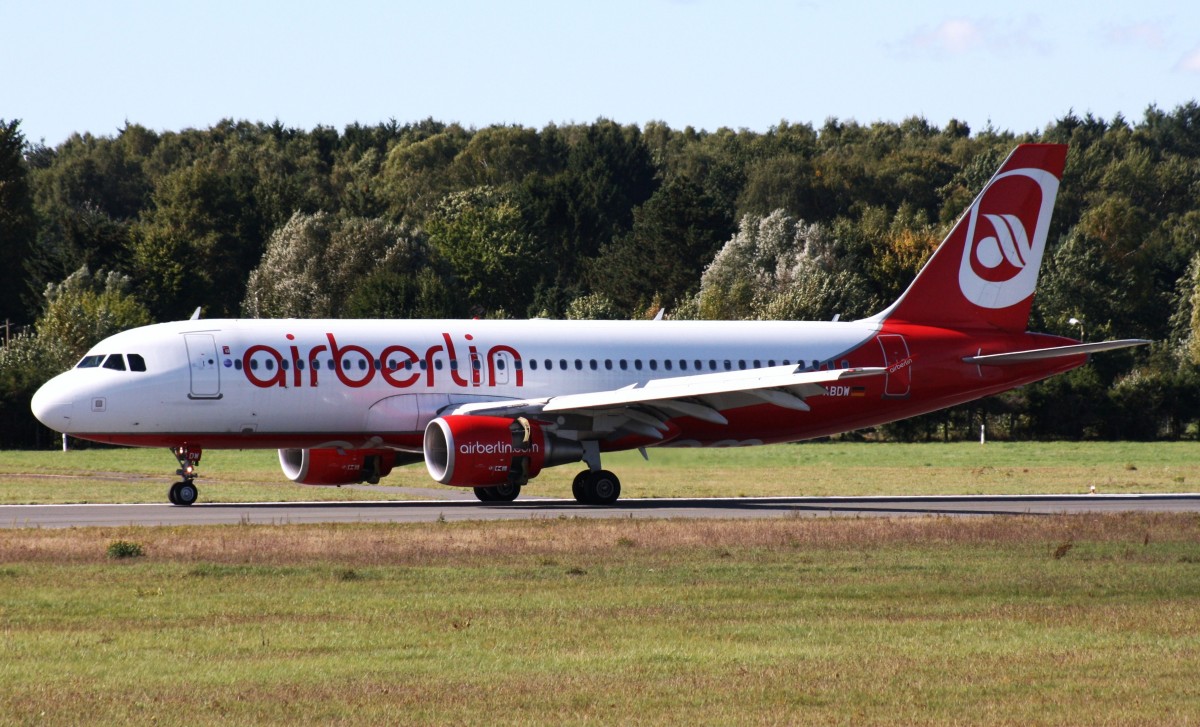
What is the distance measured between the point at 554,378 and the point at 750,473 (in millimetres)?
12880

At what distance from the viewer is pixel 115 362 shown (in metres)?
34.4

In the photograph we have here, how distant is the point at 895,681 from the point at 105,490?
3018 centimetres

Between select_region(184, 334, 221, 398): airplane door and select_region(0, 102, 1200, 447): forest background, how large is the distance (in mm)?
33679

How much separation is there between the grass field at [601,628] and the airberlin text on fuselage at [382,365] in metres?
8.36

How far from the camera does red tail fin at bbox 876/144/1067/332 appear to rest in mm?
41312

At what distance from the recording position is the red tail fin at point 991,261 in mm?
41312

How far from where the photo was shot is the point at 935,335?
40.9 meters

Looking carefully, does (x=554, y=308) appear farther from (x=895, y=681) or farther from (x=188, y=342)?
(x=895, y=681)

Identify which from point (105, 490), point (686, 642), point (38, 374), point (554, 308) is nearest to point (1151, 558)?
point (686, 642)

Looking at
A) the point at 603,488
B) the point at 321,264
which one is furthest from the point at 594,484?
the point at 321,264

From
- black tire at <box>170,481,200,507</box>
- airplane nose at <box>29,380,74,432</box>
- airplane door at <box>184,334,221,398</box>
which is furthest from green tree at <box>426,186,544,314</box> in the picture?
airplane nose at <box>29,380,74,432</box>

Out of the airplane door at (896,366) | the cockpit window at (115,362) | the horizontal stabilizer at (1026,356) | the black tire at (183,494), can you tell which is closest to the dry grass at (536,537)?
the black tire at (183,494)

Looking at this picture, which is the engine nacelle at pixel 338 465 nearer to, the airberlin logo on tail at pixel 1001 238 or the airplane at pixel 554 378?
the airplane at pixel 554 378

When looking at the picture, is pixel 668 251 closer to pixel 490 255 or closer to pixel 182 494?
pixel 490 255
